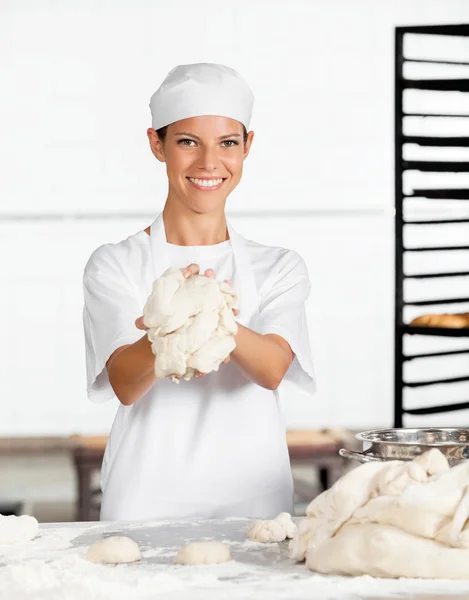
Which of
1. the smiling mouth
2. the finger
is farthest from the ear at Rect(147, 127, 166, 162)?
the finger

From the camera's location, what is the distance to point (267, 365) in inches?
72.4

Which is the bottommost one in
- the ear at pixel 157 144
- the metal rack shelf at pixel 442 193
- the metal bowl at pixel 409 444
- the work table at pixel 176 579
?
the work table at pixel 176 579

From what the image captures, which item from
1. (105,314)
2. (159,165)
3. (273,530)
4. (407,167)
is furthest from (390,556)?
(159,165)

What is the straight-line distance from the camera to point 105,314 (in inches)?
76.2

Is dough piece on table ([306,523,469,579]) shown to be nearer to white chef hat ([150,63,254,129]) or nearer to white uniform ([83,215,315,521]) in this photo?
white uniform ([83,215,315,521])

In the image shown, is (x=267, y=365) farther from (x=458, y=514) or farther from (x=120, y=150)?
(x=120, y=150)

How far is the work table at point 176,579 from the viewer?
1.23 metres

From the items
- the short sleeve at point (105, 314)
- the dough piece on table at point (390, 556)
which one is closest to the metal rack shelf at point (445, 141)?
the short sleeve at point (105, 314)

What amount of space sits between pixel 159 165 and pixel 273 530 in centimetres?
327

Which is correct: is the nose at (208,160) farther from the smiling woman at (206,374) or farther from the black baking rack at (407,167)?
the black baking rack at (407,167)

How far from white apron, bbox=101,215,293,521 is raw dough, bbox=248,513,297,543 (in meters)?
0.41

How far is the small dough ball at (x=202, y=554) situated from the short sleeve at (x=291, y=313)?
0.65 meters

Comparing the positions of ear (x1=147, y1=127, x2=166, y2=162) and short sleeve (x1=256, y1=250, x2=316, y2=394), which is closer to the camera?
short sleeve (x1=256, y1=250, x2=316, y2=394)

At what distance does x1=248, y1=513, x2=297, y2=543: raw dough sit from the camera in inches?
59.5
